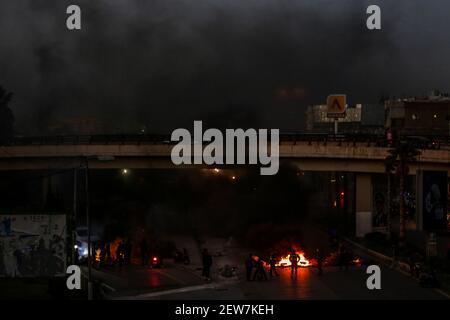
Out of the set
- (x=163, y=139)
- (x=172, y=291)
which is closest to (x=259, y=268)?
(x=172, y=291)

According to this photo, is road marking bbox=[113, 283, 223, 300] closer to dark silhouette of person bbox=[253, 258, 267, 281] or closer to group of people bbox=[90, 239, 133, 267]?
dark silhouette of person bbox=[253, 258, 267, 281]

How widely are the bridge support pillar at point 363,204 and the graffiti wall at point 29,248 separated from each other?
2873 cm

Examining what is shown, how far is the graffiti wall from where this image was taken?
947 inches

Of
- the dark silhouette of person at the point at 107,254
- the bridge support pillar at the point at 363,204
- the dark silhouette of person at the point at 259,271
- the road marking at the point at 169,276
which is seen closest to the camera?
the dark silhouette of person at the point at 259,271

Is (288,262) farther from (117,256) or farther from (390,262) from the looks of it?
(117,256)

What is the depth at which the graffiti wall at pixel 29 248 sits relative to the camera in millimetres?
24047

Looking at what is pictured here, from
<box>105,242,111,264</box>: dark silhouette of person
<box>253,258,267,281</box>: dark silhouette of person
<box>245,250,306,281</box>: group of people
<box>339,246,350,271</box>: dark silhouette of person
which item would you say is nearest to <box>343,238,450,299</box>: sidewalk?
<box>339,246,350,271</box>: dark silhouette of person

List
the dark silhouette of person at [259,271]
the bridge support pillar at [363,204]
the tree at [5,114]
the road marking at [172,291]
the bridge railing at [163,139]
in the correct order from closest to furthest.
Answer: the road marking at [172,291] < the dark silhouette of person at [259,271] < the bridge support pillar at [363,204] < the bridge railing at [163,139] < the tree at [5,114]

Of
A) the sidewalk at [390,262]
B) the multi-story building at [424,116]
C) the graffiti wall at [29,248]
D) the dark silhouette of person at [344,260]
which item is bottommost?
the sidewalk at [390,262]

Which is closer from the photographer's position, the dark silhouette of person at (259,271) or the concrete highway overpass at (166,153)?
the dark silhouette of person at (259,271)

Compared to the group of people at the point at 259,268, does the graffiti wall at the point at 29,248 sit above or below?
above

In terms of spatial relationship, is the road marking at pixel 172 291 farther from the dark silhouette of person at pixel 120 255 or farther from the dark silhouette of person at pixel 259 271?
the dark silhouette of person at pixel 120 255

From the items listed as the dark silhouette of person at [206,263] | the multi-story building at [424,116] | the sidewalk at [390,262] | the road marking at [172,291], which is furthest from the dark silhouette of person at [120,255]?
the multi-story building at [424,116]
